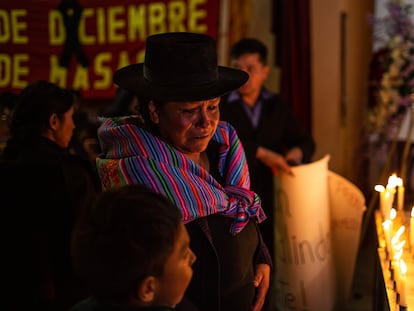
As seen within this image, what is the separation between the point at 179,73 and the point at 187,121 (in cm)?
13

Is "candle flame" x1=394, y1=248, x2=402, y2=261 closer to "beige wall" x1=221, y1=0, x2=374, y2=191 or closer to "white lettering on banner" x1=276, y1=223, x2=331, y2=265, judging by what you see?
"white lettering on banner" x1=276, y1=223, x2=331, y2=265

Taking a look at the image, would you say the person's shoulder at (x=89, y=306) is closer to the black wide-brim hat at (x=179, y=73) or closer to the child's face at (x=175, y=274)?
the child's face at (x=175, y=274)

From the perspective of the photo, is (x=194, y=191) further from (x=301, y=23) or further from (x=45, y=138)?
(x=301, y=23)

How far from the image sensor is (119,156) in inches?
78.5

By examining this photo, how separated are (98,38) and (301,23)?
154 centimetres

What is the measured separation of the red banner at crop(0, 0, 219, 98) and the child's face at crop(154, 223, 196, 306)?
3685mm

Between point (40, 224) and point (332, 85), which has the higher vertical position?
point (332, 85)

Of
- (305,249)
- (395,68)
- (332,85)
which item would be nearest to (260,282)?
(305,249)

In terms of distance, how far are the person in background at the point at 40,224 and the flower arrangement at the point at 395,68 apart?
248 centimetres

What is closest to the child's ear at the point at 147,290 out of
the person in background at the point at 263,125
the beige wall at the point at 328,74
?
the person in background at the point at 263,125

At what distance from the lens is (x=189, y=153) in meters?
2.03

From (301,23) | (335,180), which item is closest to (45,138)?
(335,180)

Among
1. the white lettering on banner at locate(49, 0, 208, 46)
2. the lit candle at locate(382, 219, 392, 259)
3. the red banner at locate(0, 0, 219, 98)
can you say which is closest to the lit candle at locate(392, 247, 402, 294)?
the lit candle at locate(382, 219, 392, 259)

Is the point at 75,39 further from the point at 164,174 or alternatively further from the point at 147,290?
the point at 147,290
